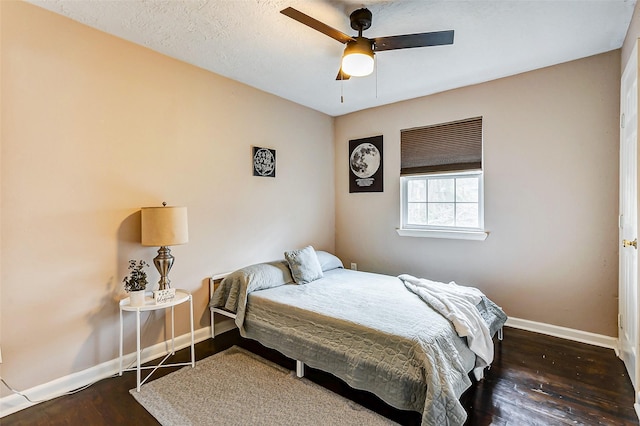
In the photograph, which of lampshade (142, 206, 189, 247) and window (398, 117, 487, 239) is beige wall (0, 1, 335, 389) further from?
window (398, 117, 487, 239)

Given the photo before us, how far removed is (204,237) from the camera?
2922 millimetres

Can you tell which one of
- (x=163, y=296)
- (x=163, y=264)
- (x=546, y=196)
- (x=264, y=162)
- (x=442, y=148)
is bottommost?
(x=163, y=296)

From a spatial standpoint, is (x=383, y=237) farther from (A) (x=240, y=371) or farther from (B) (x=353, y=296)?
(A) (x=240, y=371)

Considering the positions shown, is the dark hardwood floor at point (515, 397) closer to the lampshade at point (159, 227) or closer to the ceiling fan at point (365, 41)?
the lampshade at point (159, 227)

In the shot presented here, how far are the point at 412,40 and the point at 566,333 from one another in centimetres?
285

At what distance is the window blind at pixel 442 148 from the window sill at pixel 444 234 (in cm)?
67

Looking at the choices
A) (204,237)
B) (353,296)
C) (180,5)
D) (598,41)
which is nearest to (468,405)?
(353,296)

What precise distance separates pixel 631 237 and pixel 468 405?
1.54 metres

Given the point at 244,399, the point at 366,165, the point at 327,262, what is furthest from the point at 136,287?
the point at 366,165

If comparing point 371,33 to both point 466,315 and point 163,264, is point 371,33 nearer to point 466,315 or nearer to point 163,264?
point 466,315

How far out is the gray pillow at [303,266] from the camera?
307cm

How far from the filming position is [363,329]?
200 centimetres

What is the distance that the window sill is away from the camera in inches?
128

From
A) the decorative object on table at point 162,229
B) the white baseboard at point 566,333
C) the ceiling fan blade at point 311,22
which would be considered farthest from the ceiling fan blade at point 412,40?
the white baseboard at point 566,333
